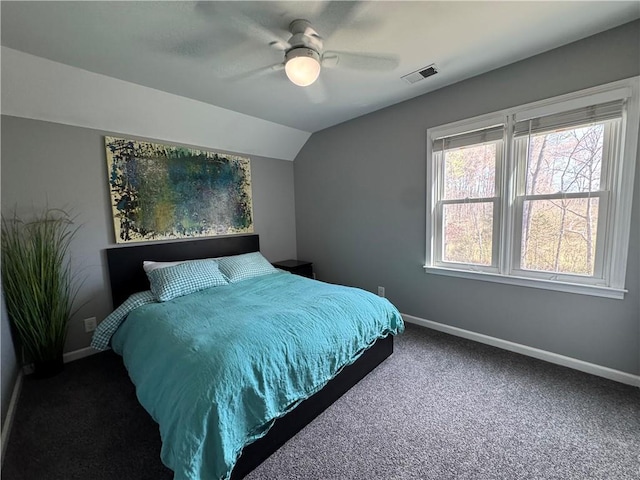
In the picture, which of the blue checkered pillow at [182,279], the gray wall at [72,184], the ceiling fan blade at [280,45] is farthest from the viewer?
the blue checkered pillow at [182,279]

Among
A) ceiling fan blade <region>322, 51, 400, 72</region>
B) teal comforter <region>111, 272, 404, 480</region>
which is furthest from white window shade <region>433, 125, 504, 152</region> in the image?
teal comforter <region>111, 272, 404, 480</region>

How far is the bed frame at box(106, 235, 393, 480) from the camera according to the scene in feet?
4.54

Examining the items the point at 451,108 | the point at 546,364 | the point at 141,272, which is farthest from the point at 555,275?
the point at 141,272

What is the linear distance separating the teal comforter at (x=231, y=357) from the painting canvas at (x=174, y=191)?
1023 mm

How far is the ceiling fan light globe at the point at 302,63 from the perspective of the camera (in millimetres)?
1615

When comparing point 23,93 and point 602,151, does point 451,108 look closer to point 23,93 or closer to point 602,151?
point 602,151

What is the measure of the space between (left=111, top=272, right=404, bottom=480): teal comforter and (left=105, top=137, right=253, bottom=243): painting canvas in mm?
1023

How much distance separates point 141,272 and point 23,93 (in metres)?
1.62

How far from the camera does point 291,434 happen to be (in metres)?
1.52

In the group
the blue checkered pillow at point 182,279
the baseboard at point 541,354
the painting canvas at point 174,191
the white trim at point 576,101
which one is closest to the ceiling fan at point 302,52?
the white trim at point 576,101

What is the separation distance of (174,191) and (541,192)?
134 inches

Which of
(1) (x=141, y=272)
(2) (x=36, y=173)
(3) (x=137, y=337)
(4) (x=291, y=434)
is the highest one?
(2) (x=36, y=173)

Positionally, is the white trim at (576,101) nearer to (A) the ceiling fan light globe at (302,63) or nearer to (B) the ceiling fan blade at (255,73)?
(A) the ceiling fan light globe at (302,63)

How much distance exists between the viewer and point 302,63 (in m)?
1.62
